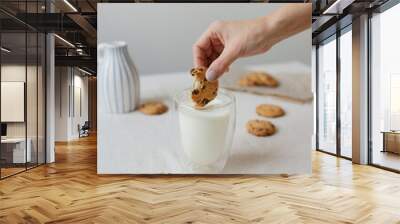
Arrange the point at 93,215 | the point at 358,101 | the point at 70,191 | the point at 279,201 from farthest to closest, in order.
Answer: the point at 358,101 → the point at 70,191 → the point at 279,201 → the point at 93,215

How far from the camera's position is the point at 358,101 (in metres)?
7.49

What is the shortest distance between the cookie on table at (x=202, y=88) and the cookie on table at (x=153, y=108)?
428 millimetres

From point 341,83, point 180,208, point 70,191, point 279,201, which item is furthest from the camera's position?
point 341,83

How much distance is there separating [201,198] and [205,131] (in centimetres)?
84

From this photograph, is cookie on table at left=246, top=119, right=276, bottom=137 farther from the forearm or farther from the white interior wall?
the white interior wall

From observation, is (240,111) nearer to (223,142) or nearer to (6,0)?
(223,142)

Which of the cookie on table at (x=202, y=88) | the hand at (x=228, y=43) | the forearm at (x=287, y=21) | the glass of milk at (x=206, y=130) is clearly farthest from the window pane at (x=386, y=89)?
the cookie on table at (x=202, y=88)

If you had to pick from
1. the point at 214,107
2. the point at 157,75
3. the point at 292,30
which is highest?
the point at 292,30

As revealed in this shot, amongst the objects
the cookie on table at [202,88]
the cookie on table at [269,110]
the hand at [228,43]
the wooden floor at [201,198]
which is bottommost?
the wooden floor at [201,198]

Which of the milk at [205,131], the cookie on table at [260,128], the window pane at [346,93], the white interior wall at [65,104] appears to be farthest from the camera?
the white interior wall at [65,104]

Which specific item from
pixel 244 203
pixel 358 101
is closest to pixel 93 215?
pixel 244 203

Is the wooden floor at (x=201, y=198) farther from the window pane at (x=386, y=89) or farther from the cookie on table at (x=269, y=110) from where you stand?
the cookie on table at (x=269, y=110)

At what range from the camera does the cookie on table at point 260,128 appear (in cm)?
522

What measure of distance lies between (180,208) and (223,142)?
131cm
